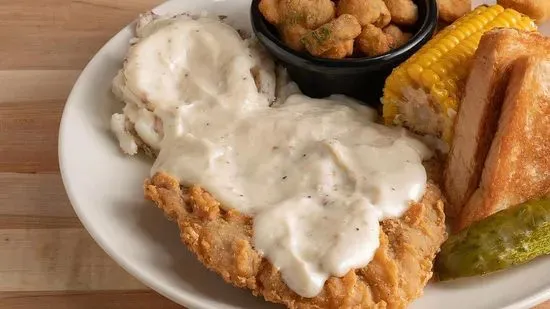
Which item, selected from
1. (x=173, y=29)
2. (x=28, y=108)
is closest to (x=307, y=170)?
(x=173, y=29)

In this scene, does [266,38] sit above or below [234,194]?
above

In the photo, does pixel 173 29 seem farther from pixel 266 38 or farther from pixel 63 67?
pixel 63 67

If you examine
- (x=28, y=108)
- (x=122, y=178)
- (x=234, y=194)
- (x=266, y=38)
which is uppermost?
(x=266, y=38)

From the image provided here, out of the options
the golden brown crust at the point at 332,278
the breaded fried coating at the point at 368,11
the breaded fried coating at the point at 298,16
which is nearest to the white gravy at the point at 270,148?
the golden brown crust at the point at 332,278

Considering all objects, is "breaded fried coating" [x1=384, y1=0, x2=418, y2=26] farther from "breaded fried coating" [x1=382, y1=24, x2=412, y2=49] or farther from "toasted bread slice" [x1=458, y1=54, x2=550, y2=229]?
"toasted bread slice" [x1=458, y1=54, x2=550, y2=229]

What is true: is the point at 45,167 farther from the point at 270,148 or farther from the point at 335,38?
the point at 335,38
